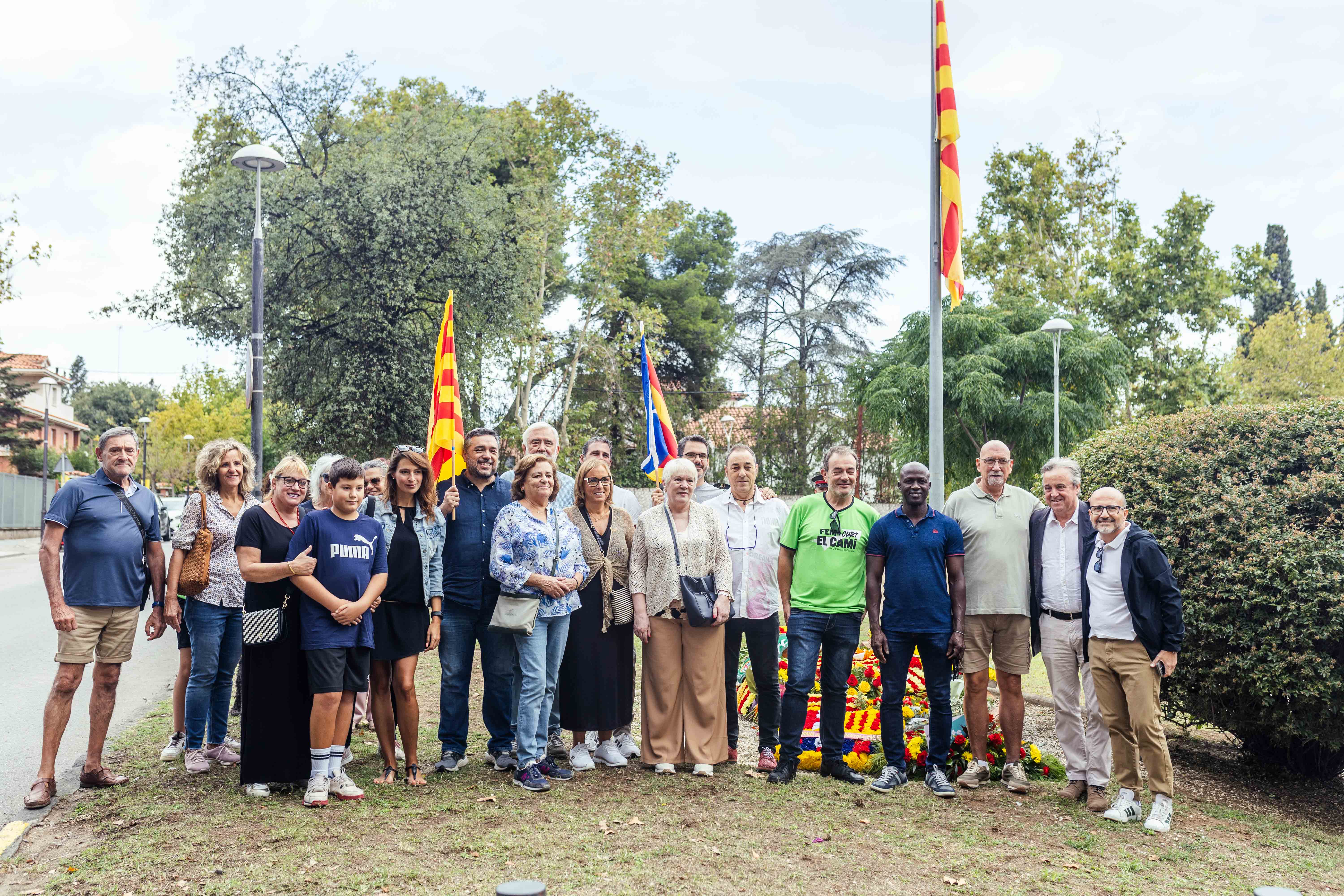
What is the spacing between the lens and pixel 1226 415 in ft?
22.7

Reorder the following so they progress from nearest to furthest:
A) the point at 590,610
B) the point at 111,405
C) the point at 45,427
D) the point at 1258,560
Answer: the point at 1258,560 → the point at 590,610 → the point at 45,427 → the point at 111,405

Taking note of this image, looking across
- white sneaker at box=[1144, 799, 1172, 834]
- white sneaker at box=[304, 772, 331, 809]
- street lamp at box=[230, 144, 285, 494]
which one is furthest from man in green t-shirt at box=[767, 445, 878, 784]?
street lamp at box=[230, 144, 285, 494]

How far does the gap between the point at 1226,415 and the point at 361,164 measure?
57.9 ft

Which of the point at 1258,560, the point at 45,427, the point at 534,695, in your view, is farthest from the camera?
the point at 45,427

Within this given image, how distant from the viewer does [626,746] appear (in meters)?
6.77

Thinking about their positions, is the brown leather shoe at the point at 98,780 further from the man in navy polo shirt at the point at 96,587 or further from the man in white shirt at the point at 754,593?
the man in white shirt at the point at 754,593

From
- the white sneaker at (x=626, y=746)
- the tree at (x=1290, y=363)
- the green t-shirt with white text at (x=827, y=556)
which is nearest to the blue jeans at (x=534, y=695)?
the white sneaker at (x=626, y=746)

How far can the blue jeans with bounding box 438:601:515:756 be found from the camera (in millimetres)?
6262

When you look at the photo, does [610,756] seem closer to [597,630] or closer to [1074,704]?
[597,630]

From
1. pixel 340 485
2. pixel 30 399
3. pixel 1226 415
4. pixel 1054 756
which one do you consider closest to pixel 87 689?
pixel 340 485

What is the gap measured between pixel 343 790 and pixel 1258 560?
5585 mm

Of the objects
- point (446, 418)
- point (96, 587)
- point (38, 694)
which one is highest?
point (446, 418)

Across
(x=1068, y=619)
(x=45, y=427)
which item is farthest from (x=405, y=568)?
(x=45, y=427)

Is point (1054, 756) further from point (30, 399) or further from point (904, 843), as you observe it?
point (30, 399)
